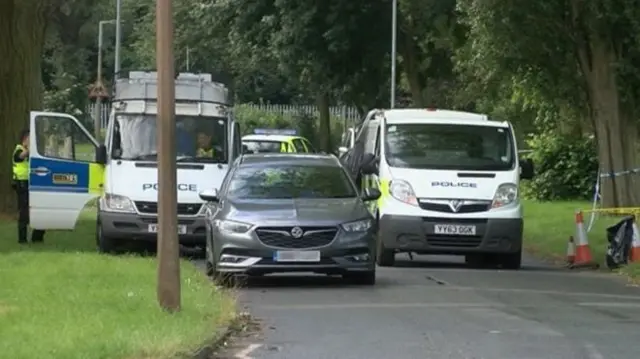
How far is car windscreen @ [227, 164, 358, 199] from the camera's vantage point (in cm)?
1705

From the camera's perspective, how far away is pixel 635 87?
2900 centimetres

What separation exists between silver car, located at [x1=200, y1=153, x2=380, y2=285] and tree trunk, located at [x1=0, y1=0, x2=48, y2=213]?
10.9 metres

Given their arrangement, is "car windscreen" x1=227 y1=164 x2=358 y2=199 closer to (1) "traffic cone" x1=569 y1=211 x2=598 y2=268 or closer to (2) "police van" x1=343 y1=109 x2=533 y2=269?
(2) "police van" x1=343 y1=109 x2=533 y2=269

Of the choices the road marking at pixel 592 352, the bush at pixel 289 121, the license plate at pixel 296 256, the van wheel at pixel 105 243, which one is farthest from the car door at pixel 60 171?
the bush at pixel 289 121

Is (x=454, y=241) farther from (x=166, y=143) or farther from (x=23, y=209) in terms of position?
(x=166, y=143)

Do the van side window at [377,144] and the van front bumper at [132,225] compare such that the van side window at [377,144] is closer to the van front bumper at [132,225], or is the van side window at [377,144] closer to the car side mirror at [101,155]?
the van front bumper at [132,225]

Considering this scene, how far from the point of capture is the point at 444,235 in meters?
19.5

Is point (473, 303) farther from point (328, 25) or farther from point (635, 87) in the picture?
point (328, 25)

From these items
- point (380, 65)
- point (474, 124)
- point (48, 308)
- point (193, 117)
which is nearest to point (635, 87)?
point (474, 124)

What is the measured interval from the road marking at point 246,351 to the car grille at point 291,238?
172 inches

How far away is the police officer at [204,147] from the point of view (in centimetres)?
2100

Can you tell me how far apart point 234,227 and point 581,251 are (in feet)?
24.5

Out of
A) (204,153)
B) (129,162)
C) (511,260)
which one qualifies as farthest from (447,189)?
(129,162)

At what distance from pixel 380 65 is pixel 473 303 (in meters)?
28.9
